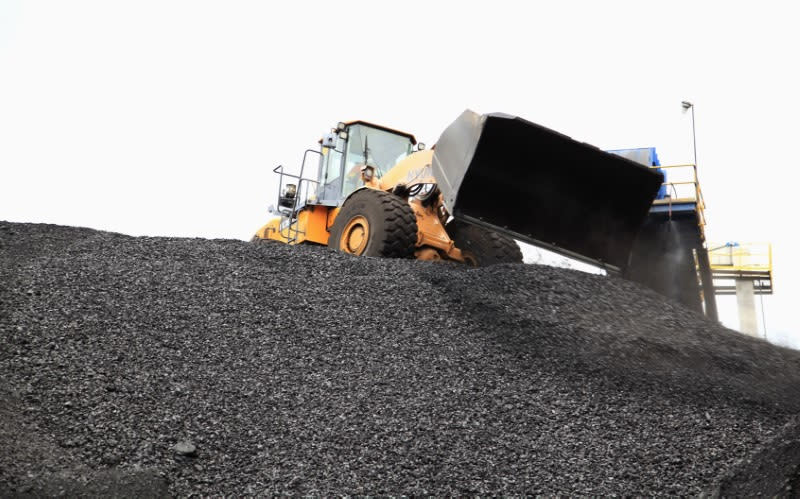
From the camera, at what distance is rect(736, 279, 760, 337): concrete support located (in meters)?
14.5

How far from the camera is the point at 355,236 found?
7984mm

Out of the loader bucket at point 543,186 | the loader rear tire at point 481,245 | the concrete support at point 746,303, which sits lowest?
the concrete support at point 746,303

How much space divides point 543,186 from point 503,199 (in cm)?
40

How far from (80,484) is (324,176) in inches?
254

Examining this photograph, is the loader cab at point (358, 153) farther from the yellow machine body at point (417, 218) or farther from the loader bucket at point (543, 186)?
the loader bucket at point (543, 186)

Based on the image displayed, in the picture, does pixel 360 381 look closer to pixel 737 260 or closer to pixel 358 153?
pixel 358 153

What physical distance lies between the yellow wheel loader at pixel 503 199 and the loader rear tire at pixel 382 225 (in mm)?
10

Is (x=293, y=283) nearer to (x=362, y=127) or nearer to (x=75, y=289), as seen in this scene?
(x=75, y=289)

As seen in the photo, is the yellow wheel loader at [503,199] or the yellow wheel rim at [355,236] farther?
the yellow wheel rim at [355,236]

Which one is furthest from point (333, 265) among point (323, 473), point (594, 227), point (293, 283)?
point (323, 473)

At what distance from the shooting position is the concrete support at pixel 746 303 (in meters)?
14.5

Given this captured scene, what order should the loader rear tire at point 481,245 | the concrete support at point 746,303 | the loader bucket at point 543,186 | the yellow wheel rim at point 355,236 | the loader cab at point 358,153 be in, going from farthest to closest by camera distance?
the concrete support at point 746,303 < the loader cab at point 358,153 < the loader rear tire at point 481,245 < the yellow wheel rim at point 355,236 < the loader bucket at point 543,186

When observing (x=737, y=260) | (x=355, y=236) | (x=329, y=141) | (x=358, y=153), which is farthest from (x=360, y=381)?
(x=737, y=260)

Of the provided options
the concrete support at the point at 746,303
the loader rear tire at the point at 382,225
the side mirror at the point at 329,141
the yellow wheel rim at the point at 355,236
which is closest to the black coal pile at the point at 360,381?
the loader rear tire at the point at 382,225
